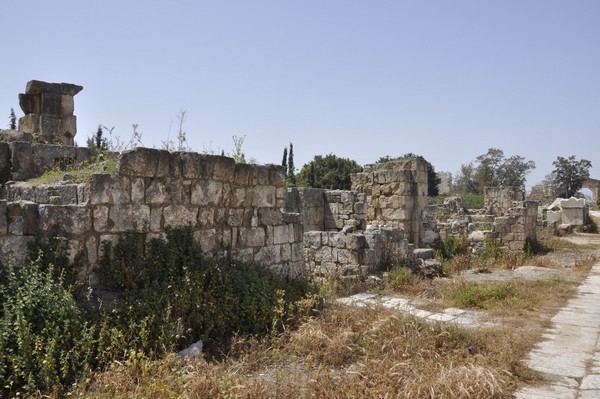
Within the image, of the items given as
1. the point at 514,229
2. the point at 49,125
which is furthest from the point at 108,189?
the point at 514,229

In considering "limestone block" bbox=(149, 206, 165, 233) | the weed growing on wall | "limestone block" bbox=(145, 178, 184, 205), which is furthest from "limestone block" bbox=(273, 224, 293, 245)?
"limestone block" bbox=(149, 206, 165, 233)

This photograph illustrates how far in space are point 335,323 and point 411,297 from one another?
3.08m

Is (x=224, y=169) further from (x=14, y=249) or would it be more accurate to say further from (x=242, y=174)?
(x=14, y=249)

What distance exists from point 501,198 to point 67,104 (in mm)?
23603

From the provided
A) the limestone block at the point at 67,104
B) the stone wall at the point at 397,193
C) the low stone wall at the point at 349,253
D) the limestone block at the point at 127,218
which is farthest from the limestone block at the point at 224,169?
the stone wall at the point at 397,193

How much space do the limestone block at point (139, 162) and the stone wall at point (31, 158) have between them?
191 centimetres

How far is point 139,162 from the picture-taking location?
581 cm

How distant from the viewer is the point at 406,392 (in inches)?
163

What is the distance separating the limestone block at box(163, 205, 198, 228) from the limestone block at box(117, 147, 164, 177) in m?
0.51

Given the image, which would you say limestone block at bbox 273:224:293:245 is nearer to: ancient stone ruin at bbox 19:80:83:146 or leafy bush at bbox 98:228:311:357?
leafy bush at bbox 98:228:311:357

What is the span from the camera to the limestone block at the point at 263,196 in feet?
24.8

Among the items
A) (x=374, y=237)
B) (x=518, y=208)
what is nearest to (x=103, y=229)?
(x=374, y=237)

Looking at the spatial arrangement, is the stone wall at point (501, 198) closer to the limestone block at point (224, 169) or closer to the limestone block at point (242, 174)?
the limestone block at point (242, 174)

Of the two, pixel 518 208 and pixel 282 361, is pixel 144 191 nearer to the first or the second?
pixel 282 361
